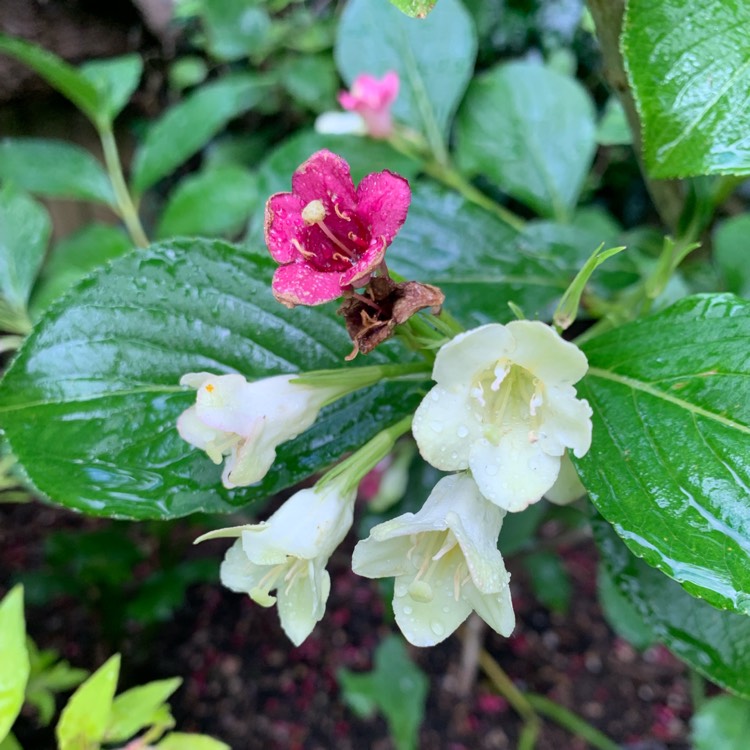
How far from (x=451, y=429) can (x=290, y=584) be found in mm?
148

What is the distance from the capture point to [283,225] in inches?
15.6

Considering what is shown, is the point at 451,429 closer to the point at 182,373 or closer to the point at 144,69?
the point at 182,373

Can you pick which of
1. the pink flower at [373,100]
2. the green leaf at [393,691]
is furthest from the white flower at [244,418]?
the green leaf at [393,691]

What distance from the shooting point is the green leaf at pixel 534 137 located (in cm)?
94

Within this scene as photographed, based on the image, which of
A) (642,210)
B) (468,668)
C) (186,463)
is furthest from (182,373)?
(642,210)

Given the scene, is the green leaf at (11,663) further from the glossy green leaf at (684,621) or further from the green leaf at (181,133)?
the green leaf at (181,133)

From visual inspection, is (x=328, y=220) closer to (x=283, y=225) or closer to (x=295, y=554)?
(x=283, y=225)

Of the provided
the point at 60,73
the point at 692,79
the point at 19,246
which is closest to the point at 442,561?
the point at 692,79

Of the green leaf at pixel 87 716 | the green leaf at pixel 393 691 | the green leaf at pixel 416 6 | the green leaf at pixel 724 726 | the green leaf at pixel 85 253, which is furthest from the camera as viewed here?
the green leaf at pixel 393 691

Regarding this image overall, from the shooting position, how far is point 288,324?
1.65ft

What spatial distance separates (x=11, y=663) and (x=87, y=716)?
111mm

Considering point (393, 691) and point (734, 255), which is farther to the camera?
point (393, 691)

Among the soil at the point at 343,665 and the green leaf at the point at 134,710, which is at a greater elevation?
the green leaf at the point at 134,710

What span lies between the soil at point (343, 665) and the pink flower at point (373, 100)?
2.68ft
